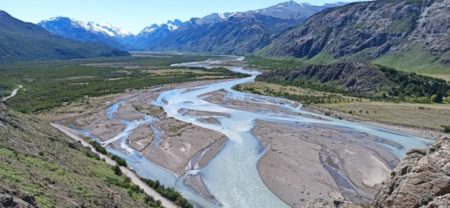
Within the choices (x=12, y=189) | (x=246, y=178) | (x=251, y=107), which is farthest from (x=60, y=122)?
(x=12, y=189)

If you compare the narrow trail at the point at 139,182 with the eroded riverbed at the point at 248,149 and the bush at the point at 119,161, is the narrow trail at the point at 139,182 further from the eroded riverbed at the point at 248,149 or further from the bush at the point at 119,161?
the eroded riverbed at the point at 248,149

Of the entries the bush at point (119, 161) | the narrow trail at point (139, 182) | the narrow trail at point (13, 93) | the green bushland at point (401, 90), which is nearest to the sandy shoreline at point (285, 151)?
the narrow trail at point (139, 182)

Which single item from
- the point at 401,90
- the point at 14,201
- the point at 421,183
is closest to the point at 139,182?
the point at 14,201

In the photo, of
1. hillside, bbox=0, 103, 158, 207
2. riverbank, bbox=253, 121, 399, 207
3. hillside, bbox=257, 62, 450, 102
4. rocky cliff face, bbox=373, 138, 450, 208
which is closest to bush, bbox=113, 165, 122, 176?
hillside, bbox=0, 103, 158, 207

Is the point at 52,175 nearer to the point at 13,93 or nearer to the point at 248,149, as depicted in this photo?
the point at 248,149

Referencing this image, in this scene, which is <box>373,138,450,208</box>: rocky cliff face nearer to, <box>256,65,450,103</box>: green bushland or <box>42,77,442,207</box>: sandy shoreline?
<box>42,77,442,207</box>: sandy shoreline

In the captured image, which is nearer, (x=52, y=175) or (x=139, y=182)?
(x=52, y=175)
